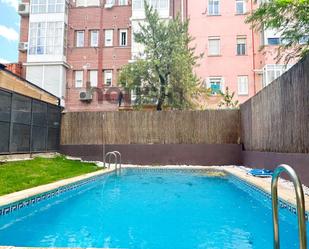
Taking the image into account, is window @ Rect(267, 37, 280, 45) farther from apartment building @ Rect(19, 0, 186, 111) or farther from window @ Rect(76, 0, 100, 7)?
window @ Rect(76, 0, 100, 7)

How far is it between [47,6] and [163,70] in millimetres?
11574

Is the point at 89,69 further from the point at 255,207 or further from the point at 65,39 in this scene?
the point at 255,207

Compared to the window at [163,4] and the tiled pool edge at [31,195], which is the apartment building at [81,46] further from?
the tiled pool edge at [31,195]

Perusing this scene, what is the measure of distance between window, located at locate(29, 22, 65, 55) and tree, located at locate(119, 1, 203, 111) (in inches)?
285

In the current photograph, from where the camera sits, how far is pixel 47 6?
2108 cm

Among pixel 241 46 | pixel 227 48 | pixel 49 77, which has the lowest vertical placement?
pixel 49 77

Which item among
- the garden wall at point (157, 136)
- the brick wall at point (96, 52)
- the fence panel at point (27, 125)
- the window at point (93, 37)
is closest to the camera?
the fence panel at point (27, 125)

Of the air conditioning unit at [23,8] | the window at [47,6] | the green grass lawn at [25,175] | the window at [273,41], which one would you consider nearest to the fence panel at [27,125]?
the green grass lawn at [25,175]

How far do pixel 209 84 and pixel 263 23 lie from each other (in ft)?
40.3

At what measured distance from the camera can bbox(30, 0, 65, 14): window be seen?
21.0 metres

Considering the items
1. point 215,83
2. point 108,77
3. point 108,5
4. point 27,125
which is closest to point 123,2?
point 108,5

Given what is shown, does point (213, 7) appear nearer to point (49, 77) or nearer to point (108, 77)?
point (108, 77)

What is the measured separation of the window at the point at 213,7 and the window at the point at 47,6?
35.5 feet

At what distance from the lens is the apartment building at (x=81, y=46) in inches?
814
